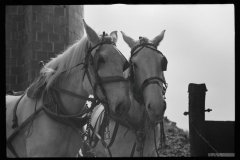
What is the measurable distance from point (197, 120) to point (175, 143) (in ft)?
27.7

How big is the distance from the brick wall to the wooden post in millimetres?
7448

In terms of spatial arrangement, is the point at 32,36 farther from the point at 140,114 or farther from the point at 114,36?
the point at 140,114

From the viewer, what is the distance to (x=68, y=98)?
3348 millimetres

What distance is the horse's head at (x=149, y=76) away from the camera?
337cm

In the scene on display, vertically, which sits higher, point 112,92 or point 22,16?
point 22,16

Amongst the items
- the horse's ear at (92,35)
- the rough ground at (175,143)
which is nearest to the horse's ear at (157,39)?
the horse's ear at (92,35)

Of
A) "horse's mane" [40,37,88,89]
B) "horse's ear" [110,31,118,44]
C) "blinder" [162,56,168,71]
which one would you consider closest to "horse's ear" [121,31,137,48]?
"horse's ear" [110,31,118,44]

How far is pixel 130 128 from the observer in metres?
3.77

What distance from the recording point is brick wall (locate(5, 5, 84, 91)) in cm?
1009

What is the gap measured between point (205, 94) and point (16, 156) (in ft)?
7.00

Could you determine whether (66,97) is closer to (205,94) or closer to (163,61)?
(163,61)

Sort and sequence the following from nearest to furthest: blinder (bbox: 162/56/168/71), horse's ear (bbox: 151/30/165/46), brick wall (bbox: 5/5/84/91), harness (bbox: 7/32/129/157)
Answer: harness (bbox: 7/32/129/157) → blinder (bbox: 162/56/168/71) → horse's ear (bbox: 151/30/165/46) → brick wall (bbox: 5/5/84/91)

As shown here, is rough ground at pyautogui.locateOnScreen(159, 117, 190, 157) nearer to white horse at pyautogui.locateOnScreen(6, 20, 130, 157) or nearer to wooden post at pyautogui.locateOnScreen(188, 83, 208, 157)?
wooden post at pyautogui.locateOnScreen(188, 83, 208, 157)
